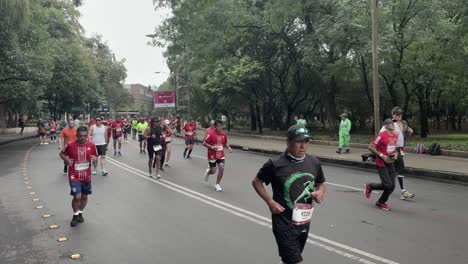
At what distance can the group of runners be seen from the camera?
3.72 meters

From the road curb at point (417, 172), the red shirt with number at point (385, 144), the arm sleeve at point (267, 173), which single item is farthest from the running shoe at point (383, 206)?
the arm sleeve at point (267, 173)

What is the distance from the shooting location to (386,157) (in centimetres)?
781

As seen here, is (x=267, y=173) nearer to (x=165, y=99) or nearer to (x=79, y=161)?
(x=79, y=161)

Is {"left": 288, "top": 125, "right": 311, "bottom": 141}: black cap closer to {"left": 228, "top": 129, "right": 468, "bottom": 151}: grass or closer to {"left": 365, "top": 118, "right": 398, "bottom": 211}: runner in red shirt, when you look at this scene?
{"left": 365, "top": 118, "right": 398, "bottom": 211}: runner in red shirt

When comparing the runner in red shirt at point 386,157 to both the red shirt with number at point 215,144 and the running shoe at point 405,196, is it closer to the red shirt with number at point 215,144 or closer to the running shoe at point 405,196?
the running shoe at point 405,196

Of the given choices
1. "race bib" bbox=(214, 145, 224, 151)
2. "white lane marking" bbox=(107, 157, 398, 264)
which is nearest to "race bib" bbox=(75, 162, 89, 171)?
"white lane marking" bbox=(107, 157, 398, 264)

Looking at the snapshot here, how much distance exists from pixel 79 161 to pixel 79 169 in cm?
13

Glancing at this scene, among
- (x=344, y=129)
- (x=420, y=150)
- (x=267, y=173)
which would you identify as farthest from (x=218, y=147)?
(x=420, y=150)

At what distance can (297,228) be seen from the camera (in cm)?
374

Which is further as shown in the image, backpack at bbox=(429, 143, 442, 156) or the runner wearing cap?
the runner wearing cap

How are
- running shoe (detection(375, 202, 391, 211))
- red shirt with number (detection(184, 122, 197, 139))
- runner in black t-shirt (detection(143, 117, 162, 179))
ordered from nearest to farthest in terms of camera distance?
running shoe (detection(375, 202, 391, 211)) < runner in black t-shirt (detection(143, 117, 162, 179)) < red shirt with number (detection(184, 122, 197, 139))

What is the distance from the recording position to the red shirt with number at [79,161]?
22.7 ft

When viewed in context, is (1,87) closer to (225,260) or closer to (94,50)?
(225,260)

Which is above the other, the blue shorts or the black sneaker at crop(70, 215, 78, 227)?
the blue shorts
